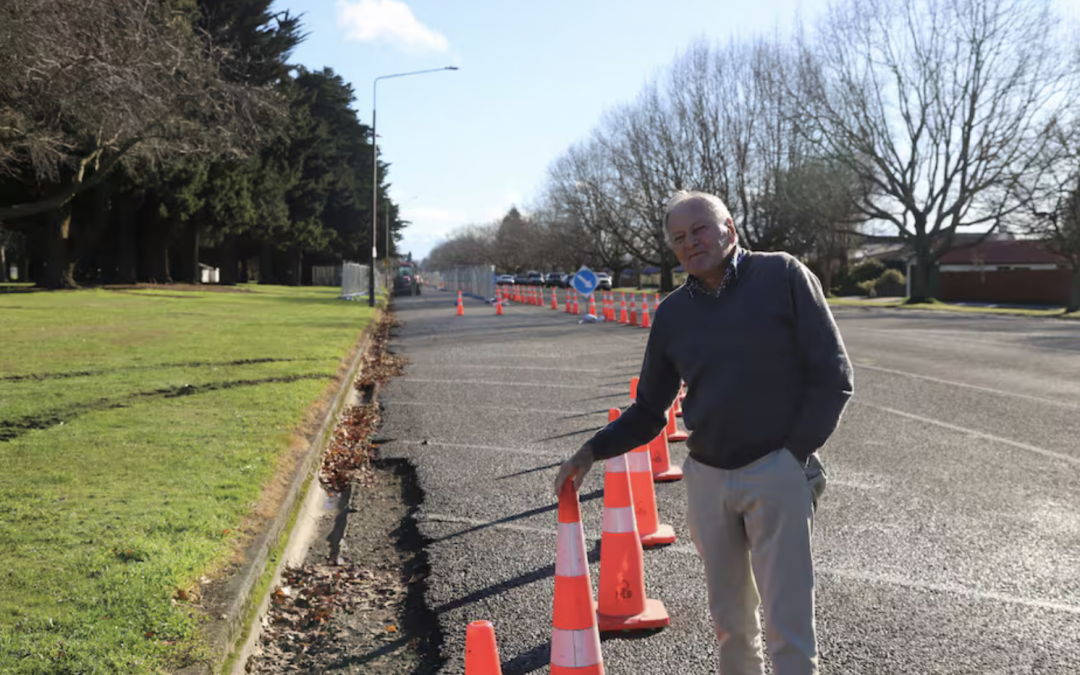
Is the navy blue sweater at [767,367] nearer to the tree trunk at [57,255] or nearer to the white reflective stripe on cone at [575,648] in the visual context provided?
the white reflective stripe on cone at [575,648]

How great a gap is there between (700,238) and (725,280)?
0.51 feet

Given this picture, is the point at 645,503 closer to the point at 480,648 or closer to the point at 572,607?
the point at 572,607

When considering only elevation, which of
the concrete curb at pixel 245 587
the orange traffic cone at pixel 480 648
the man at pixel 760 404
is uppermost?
the man at pixel 760 404

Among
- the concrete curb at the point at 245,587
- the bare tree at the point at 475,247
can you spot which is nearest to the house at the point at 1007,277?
the concrete curb at the point at 245,587

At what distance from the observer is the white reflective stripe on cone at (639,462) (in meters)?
5.73

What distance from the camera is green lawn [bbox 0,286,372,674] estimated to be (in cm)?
386

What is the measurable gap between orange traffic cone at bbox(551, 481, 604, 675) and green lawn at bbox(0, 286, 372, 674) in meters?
1.48

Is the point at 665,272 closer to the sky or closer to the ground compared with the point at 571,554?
closer to the sky

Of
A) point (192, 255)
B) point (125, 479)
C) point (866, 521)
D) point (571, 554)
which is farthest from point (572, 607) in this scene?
point (192, 255)

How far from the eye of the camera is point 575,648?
11.2ft

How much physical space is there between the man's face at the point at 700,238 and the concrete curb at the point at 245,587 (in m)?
2.33

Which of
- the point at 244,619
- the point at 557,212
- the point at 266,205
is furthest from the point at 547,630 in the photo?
the point at 557,212

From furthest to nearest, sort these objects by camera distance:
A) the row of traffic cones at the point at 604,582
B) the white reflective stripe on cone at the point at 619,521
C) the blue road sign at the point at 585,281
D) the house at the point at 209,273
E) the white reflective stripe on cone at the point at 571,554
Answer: the house at the point at 209,273 < the blue road sign at the point at 585,281 < the white reflective stripe on cone at the point at 619,521 < the white reflective stripe on cone at the point at 571,554 < the row of traffic cones at the point at 604,582

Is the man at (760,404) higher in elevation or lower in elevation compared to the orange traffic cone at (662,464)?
higher
